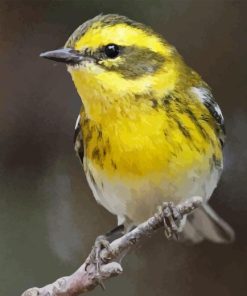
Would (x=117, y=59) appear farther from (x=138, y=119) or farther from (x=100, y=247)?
(x=100, y=247)

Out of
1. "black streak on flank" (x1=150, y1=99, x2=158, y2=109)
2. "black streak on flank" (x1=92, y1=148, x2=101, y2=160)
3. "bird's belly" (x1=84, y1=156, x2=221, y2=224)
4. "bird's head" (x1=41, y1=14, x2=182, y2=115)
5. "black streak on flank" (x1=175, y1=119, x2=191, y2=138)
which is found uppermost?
"bird's head" (x1=41, y1=14, x2=182, y2=115)

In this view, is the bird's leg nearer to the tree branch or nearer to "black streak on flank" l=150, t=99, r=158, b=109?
the tree branch

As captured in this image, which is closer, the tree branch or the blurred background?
the tree branch

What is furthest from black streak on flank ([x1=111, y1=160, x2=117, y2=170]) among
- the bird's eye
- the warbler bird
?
the bird's eye

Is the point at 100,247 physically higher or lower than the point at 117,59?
lower

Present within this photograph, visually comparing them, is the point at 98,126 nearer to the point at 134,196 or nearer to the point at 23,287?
the point at 134,196

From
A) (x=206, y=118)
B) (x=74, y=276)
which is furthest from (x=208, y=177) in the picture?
(x=74, y=276)

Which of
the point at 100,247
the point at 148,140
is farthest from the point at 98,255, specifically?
the point at 148,140
